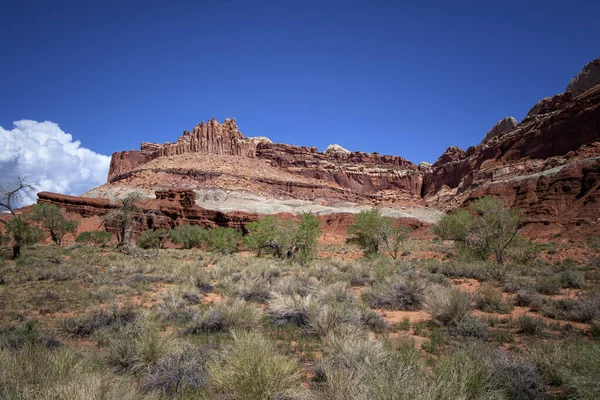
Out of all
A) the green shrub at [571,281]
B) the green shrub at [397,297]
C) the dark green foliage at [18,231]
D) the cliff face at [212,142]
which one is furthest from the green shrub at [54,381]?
the cliff face at [212,142]

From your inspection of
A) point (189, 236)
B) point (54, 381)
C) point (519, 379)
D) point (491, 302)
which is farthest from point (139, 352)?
point (189, 236)

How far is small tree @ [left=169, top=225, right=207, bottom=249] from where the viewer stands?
44.4 m

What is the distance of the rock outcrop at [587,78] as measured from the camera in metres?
70.2

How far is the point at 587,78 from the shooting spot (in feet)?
241

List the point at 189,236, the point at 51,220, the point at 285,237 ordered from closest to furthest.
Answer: the point at 285,237 < the point at 51,220 < the point at 189,236

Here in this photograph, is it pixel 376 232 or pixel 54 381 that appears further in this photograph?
pixel 376 232

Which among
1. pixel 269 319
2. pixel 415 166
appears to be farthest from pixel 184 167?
pixel 415 166

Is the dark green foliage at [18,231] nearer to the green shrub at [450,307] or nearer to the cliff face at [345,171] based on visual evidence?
the green shrub at [450,307]

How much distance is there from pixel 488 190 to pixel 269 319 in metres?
62.6

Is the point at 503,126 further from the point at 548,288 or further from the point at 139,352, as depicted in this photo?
the point at 139,352

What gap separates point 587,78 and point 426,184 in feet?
212

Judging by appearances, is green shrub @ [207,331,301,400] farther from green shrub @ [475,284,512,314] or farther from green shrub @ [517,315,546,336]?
green shrub @ [475,284,512,314]

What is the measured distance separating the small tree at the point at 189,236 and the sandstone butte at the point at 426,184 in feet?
21.1

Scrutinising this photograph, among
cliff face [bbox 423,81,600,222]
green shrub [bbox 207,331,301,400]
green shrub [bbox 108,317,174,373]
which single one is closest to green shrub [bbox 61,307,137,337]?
green shrub [bbox 108,317,174,373]
